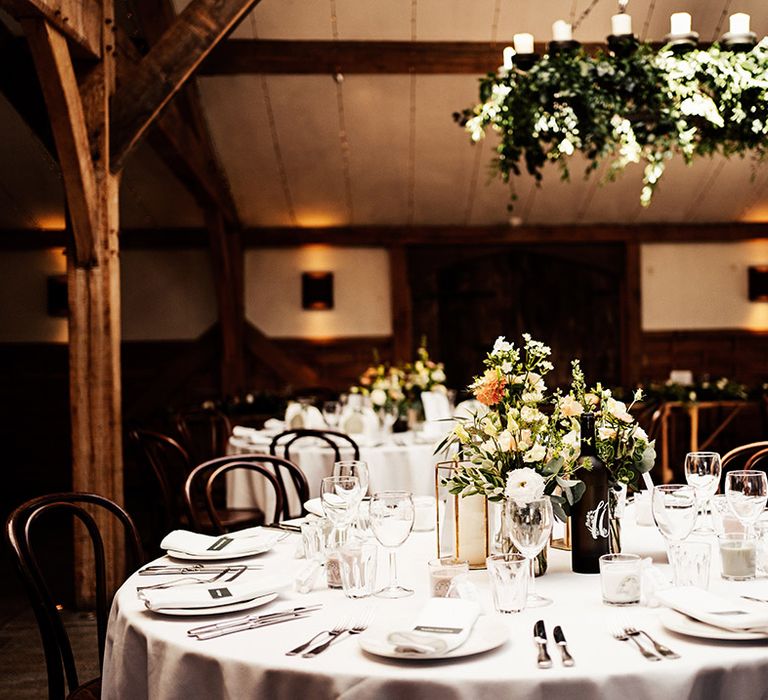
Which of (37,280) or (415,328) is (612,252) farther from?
(37,280)

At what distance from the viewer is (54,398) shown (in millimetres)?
9727

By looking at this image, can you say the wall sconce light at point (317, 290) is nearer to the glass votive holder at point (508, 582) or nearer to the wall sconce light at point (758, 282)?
the wall sconce light at point (758, 282)

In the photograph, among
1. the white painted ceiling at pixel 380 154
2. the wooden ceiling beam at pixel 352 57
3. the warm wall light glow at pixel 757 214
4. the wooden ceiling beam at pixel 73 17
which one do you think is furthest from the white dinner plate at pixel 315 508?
the warm wall light glow at pixel 757 214

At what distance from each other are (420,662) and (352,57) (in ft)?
21.8

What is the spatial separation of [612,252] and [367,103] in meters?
3.66

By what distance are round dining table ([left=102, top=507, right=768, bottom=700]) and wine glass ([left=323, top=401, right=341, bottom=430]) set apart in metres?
3.43

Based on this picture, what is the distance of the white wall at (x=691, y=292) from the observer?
35.2ft

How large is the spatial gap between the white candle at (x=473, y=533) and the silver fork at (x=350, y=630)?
16.1 inches

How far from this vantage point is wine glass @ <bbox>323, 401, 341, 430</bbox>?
5473 mm

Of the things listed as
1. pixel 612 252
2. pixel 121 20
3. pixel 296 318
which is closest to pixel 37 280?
pixel 296 318

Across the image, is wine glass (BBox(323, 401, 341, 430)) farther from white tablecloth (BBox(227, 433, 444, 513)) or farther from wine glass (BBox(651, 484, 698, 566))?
wine glass (BBox(651, 484, 698, 566))

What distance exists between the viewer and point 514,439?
2.07 metres

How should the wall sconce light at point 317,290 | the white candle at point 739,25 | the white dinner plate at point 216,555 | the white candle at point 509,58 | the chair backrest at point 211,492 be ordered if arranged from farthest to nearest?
the wall sconce light at point 317,290 → the white candle at point 509,58 → the white candle at point 739,25 → the chair backrest at point 211,492 → the white dinner plate at point 216,555

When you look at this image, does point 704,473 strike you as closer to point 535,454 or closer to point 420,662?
point 535,454
